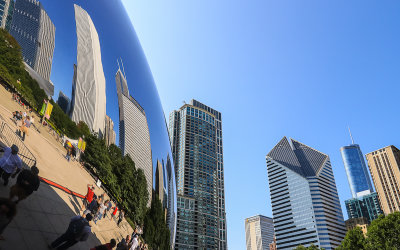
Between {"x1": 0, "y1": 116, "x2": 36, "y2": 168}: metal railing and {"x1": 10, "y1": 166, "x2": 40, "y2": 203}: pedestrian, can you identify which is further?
{"x1": 0, "y1": 116, "x2": 36, "y2": 168}: metal railing

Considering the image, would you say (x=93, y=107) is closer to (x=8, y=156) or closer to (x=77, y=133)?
(x=77, y=133)

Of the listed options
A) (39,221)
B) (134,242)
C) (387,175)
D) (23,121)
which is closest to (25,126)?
(23,121)

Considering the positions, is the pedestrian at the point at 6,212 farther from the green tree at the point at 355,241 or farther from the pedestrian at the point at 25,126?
the green tree at the point at 355,241

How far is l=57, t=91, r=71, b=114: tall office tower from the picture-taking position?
2420mm

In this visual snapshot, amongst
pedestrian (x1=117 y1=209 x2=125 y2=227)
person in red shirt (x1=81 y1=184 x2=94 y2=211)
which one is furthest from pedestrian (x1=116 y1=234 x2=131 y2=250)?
person in red shirt (x1=81 y1=184 x2=94 y2=211)

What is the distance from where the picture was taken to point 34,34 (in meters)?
2.35

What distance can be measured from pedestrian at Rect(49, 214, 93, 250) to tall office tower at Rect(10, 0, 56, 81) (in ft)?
3.77

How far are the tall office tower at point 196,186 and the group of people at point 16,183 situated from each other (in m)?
161

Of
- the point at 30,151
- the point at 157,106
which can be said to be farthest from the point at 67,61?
the point at 157,106

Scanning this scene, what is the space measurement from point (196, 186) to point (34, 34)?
182 metres

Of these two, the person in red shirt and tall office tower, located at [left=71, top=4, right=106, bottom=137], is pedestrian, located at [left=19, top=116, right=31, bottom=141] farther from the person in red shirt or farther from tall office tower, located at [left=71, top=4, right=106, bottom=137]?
the person in red shirt

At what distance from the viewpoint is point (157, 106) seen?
14.9ft

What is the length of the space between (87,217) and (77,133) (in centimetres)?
72

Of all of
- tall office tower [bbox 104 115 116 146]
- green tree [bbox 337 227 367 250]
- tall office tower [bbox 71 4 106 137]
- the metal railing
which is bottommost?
the metal railing
